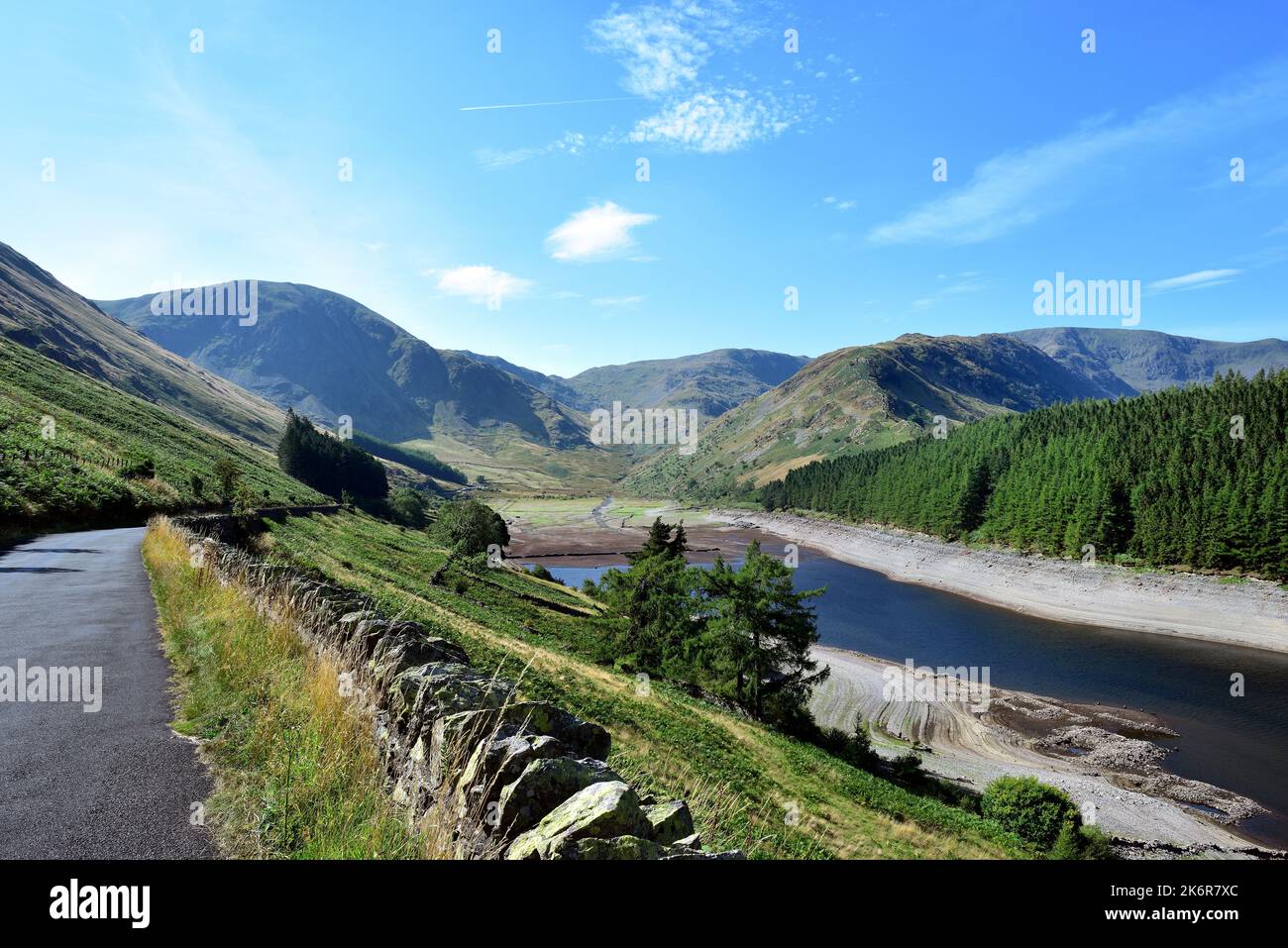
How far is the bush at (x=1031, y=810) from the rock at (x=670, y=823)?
105ft

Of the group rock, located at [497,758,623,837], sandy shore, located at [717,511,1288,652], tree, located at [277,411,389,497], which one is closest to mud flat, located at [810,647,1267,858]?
sandy shore, located at [717,511,1288,652]

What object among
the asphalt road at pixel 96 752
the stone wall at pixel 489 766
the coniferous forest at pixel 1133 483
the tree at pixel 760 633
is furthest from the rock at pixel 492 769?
the coniferous forest at pixel 1133 483

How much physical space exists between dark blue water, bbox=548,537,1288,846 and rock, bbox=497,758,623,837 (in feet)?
158

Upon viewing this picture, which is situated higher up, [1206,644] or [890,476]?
[890,476]

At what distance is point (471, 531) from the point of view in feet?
240

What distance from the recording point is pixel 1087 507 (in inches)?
3912

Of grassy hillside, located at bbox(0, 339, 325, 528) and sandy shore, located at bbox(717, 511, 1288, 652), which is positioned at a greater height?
grassy hillside, located at bbox(0, 339, 325, 528)

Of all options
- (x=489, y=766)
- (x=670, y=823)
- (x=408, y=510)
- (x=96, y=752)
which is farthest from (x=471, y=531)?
(x=670, y=823)

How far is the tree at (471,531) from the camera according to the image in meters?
71.6

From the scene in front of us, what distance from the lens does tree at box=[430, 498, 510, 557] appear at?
71.6 m

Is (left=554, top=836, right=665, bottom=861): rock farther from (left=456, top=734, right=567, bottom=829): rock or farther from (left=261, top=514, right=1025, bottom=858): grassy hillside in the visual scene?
(left=261, top=514, right=1025, bottom=858): grassy hillside
